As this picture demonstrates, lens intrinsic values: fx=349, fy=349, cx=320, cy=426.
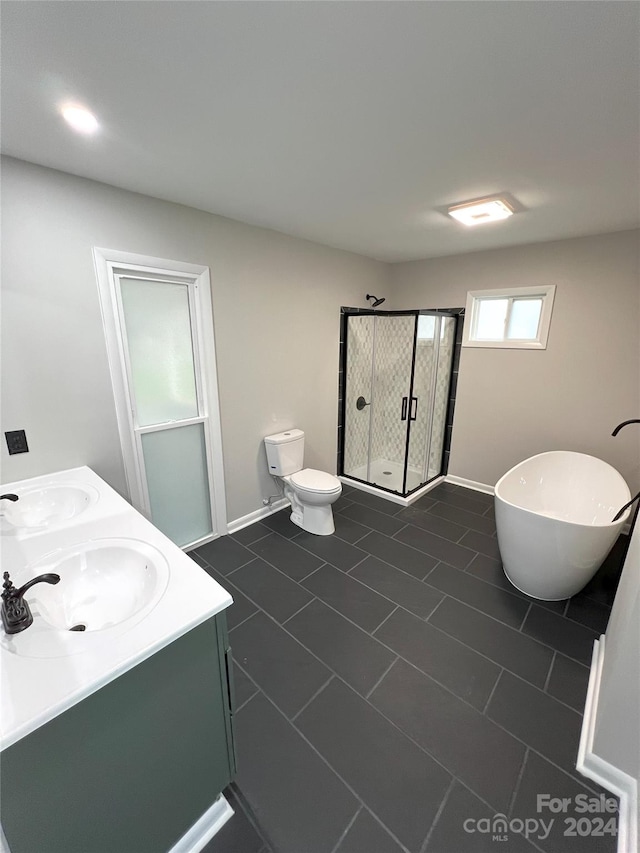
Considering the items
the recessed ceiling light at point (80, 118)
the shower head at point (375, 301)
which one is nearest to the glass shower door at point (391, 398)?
the shower head at point (375, 301)

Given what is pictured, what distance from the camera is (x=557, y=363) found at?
3070 millimetres

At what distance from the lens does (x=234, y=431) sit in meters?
2.79

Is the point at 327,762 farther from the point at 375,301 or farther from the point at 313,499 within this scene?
the point at 375,301

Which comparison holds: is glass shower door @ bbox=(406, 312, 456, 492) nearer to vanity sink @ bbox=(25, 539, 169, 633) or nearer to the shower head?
the shower head

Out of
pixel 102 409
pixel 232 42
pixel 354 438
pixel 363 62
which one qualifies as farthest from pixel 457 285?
pixel 102 409

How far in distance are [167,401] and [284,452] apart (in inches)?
41.1

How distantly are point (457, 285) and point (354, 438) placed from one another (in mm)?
1918

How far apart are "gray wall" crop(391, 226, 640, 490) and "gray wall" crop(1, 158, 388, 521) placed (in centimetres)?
137

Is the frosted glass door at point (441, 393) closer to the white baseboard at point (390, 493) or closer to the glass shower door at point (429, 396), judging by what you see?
the glass shower door at point (429, 396)

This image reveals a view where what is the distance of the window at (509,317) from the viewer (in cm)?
309

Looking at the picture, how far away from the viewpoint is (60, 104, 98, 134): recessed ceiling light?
4.05 feet

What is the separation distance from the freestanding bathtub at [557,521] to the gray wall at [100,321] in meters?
1.92

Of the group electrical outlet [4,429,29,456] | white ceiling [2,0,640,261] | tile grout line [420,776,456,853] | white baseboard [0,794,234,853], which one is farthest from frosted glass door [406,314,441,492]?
electrical outlet [4,429,29,456]

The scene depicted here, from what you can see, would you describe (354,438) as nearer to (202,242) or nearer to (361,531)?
(361,531)
